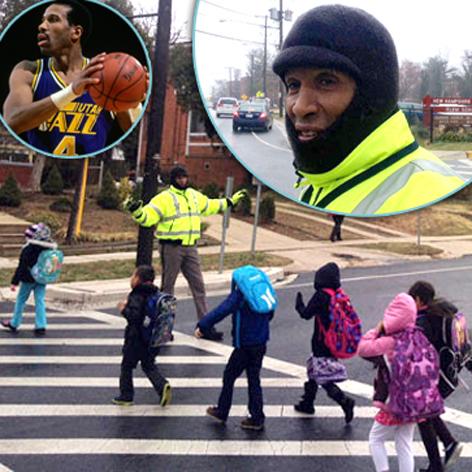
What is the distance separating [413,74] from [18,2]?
71.4 feet

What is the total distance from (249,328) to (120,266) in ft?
28.8

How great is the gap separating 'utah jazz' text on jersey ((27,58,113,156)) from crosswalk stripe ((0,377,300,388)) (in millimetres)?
2094

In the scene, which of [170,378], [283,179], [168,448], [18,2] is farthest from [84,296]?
[18,2]

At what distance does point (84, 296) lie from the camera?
1082cm

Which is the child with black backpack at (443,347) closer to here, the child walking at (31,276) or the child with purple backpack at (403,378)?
the child with purple backpack at (403,378)

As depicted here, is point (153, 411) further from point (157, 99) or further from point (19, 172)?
point (19, 172)

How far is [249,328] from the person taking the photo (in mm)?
5660

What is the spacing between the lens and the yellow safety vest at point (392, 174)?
1.96 m

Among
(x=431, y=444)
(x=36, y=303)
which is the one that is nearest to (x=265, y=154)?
(x=431, y=444)

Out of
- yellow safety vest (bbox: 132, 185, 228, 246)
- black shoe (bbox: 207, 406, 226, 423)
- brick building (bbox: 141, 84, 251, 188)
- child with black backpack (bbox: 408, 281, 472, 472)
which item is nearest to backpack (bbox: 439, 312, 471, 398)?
child with black backpack (bbox: 408, 281, 472, 472)

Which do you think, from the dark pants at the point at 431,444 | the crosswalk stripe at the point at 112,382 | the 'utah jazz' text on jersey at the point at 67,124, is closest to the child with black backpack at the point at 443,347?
the dark pants at the point at 431,444

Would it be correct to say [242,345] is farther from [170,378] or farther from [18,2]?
[18,2]

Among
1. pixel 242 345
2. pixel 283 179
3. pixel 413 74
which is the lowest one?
pixel 242 345

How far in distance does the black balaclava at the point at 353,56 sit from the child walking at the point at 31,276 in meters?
7.23
